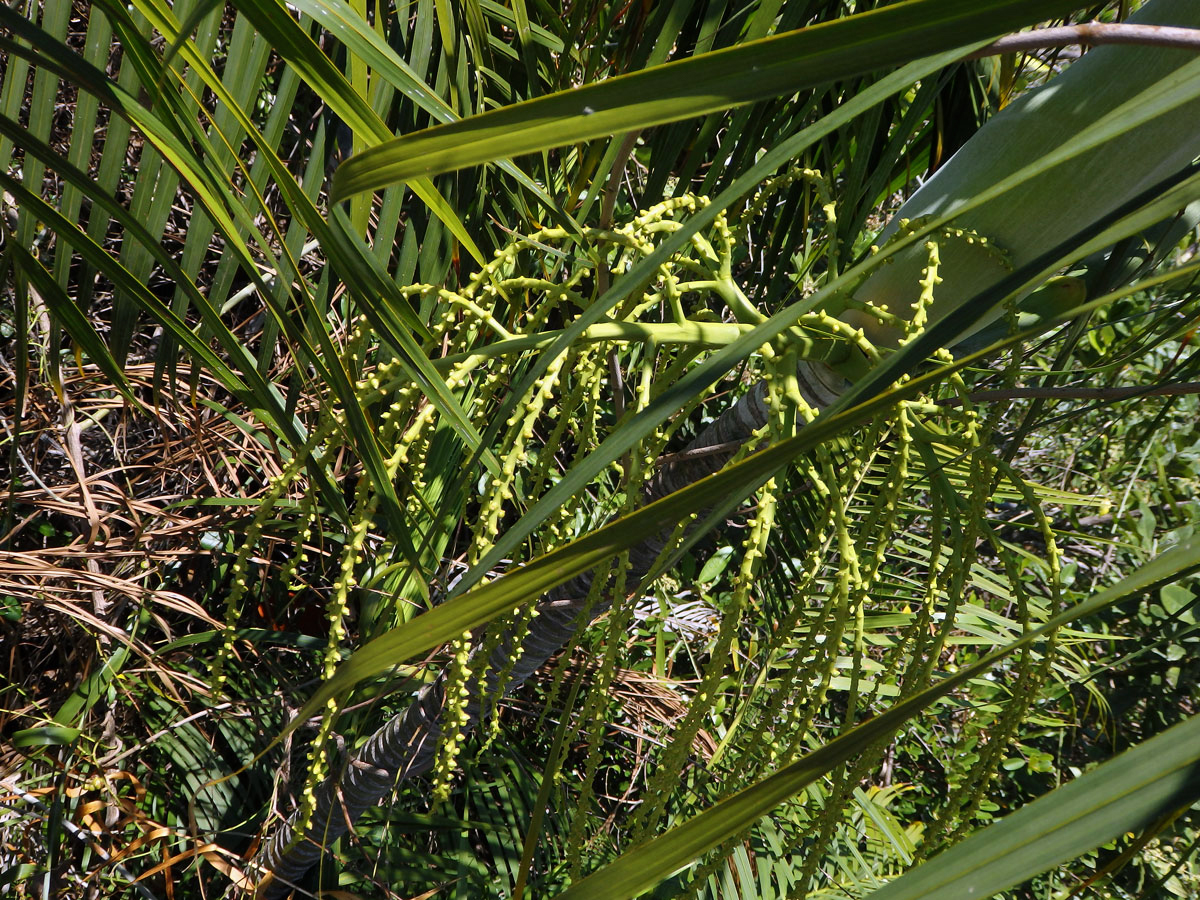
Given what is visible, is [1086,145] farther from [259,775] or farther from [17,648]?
[17,648]

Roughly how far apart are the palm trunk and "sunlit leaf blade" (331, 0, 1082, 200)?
1.02 ft

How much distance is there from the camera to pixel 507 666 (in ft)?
1.74

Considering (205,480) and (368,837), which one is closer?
(368,837)

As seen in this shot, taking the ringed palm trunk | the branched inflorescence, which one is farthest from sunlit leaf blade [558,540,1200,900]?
the ringed palm trunk

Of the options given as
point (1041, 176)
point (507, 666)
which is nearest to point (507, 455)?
point (507, 666)

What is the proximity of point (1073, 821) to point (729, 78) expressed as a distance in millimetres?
204

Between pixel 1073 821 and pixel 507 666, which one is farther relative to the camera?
pixel 507 666

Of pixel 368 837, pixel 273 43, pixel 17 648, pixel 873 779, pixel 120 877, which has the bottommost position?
pixel 873 779

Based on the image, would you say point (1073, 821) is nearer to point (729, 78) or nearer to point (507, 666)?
point (729, 78)

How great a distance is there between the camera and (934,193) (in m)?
0.55

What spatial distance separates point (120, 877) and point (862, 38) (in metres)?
1.43

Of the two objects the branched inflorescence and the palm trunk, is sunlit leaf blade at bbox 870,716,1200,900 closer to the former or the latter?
the branched inflorescence

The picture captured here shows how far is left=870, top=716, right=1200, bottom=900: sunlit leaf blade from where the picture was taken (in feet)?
0.64

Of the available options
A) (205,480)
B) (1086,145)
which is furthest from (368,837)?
(1086,145)
